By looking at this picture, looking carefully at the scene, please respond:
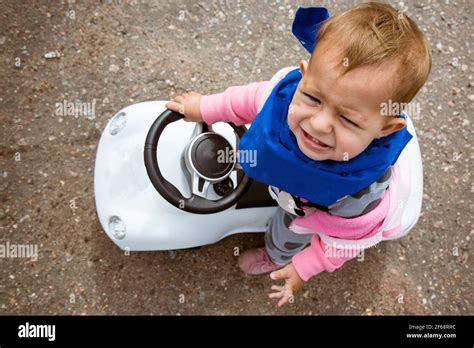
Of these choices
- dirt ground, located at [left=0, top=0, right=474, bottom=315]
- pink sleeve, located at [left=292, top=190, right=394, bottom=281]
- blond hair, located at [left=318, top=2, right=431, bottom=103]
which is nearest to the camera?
blond hair, located at [left=318, top=2, right=431, bottom=103]

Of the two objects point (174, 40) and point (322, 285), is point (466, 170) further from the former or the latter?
point (174, 40)

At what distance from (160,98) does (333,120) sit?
0.77m

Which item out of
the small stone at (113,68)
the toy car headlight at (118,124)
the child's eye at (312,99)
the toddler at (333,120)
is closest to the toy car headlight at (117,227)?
the toy car headlight at (118,124)

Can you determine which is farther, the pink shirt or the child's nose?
the pink shirt

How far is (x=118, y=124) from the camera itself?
3.61ft

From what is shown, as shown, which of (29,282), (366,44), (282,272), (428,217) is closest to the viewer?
(366,44)

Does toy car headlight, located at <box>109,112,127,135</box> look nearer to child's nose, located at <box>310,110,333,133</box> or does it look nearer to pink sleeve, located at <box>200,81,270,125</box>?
pink sleeve, located at <box>200,81,270,125</box>

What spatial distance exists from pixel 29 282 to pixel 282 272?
643 millimetres

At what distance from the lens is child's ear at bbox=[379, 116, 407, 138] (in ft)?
2.17

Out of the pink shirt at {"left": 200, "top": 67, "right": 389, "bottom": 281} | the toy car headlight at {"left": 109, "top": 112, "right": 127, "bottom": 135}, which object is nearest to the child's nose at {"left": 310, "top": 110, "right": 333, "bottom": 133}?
the pink shirt at {"left": 200, "top": 67, "right": 389, "bottom": 281}

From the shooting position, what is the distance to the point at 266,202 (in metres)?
1.08

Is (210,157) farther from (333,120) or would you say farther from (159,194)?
(333,120)

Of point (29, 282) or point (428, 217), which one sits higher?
point (428, 217)
